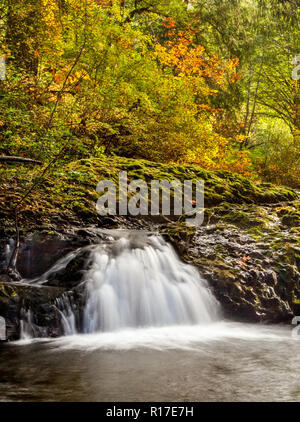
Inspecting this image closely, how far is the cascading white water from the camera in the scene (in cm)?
497

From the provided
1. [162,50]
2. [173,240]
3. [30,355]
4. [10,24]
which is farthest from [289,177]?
[30,355]

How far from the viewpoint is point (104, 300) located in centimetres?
498

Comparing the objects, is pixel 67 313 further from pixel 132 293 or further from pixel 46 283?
pixel 132 293

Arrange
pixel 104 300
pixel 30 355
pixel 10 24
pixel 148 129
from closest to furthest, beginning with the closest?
pixel 30 355
pixel 104 300
pixel 10 24
pixel 148 129

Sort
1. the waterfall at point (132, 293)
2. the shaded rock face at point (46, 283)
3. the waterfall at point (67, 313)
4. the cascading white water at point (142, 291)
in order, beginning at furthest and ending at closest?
1. the cascading white water at point (142, 291)
2. the waterfall at point (132, 293)
3. the waterfall at point (67, 313)
4. the shaded rock face at point (46, 283)

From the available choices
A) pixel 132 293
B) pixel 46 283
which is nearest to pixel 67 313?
pixel 46 283

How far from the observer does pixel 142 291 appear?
5.41 meters

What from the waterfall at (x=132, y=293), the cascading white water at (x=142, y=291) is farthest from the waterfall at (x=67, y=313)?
the cascading white water at (x=142, y=291)

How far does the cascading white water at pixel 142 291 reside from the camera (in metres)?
4.97

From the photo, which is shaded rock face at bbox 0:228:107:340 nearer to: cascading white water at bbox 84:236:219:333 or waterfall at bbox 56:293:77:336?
waterfall at bbox 56:293:77:336

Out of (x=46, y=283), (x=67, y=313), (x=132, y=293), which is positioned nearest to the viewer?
(x=67, y=313)

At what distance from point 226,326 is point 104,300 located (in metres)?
1.76

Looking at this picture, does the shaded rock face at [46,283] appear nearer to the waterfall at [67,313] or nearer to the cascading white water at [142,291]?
the waterfall at [67,313]

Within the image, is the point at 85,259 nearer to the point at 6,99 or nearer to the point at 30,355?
the point at 30,355
